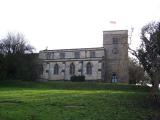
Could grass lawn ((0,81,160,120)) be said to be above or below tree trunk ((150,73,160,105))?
below

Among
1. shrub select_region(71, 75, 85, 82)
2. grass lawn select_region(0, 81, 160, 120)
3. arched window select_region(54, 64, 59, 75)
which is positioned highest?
→ arched window select_region(54, 64, 59, 75)

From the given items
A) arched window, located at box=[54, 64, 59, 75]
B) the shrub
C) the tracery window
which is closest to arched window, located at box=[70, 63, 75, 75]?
the tracery window

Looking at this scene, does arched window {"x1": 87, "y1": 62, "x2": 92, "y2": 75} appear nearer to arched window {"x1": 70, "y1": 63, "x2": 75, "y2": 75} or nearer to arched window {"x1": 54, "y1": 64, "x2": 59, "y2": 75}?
arched window {"x1": 70, "y1": 63, "x2": 75, "y2": 75}

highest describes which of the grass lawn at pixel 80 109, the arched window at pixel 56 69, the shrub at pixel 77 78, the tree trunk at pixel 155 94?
the arched window at pixel 56 69

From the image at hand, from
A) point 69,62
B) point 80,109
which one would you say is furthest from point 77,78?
point 80,109

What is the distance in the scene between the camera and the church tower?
91.5m

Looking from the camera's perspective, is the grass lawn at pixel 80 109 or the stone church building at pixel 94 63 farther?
the stone church building at pixel 94 63

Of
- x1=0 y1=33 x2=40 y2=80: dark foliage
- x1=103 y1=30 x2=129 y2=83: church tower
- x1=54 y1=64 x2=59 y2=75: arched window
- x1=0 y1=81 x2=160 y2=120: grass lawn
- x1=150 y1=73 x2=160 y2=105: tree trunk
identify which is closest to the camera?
x1=0 y1=81 x2=160 y2=120: grass lawn

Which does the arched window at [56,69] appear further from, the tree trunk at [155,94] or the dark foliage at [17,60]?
the tree trunk at [155,94]

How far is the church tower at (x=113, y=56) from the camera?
3601 inches

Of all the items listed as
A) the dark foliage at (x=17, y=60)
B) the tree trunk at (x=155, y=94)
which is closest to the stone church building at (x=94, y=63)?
the dark foliage at (x=17, y=60)

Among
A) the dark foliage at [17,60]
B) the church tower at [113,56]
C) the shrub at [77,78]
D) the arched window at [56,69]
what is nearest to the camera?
the dark foliage at [17,60]

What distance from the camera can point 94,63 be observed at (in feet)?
305

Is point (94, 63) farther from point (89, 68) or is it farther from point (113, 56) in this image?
point (113, 56)
